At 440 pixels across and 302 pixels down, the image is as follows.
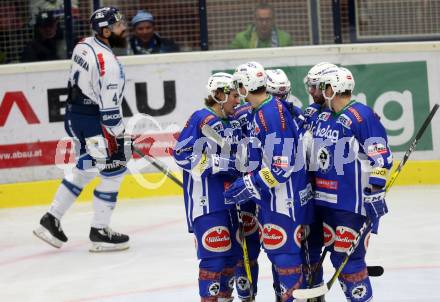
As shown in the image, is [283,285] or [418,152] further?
[418,152]

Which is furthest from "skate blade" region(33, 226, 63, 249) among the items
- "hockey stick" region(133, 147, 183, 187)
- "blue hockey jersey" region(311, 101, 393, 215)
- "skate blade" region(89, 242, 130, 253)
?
"blue hockey jersey" region(311, 101, 393, 215)

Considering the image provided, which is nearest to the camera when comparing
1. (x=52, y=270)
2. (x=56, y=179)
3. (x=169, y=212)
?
(x=52, y=270)

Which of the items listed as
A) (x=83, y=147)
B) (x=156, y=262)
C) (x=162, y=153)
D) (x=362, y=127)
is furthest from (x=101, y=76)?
(x=362, y=127)

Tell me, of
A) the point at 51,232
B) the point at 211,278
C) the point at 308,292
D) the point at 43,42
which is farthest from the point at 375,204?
the point at 43,42

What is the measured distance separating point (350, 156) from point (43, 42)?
189 inches

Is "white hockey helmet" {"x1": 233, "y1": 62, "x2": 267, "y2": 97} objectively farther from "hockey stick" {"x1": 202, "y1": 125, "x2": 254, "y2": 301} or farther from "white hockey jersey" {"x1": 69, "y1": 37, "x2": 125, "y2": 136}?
"white hockey jersey" {"x1": 69, "y1": 37, "x2": 125, "y2": 136}

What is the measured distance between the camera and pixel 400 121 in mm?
9359

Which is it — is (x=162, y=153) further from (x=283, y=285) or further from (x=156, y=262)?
(x=283, y=285)

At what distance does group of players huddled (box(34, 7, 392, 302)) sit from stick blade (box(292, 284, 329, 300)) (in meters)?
0.05

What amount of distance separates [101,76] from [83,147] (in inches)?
22.5

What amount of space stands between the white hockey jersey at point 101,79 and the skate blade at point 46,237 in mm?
844

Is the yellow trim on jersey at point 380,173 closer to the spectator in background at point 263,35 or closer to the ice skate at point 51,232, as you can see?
the ice skate at point 51,232

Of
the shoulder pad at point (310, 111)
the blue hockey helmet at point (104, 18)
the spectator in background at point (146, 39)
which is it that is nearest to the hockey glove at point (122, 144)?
the blue hockey helmet at point (104, 18)

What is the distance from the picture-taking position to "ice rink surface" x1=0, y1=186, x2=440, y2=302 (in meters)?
6.37
